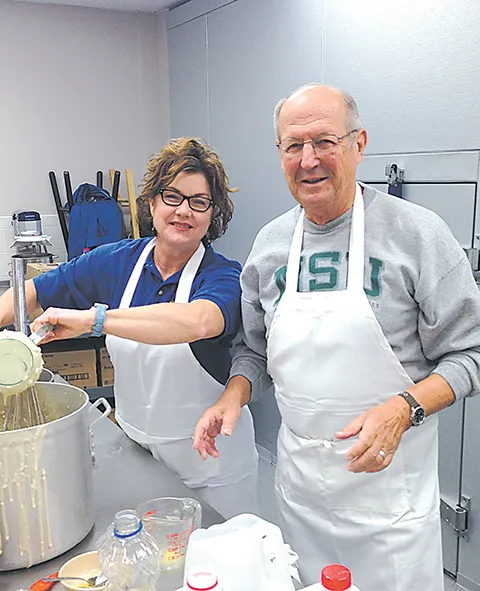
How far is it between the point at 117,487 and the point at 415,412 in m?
0.61

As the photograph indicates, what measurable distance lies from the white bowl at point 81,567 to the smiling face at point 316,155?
0.77 m

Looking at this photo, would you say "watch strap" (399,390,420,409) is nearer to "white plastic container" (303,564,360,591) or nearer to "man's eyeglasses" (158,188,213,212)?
"white plastic container" (303,564,360,591)

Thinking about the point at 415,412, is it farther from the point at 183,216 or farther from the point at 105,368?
the point at 105,368

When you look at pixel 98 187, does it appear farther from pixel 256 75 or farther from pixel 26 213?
pixel 256 75

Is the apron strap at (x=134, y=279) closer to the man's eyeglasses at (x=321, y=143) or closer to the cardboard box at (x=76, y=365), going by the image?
the man's eyeglasses at (x=321, y=143)

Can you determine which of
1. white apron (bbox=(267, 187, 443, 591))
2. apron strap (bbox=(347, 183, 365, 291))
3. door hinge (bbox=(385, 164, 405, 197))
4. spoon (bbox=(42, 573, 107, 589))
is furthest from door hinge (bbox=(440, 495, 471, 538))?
spoon (bbox=(42, 573, 107, 589))

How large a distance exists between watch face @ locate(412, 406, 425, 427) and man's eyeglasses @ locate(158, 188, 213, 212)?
28.2 inches

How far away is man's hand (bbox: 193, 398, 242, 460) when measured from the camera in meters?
1.35

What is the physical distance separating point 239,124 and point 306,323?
2.21 metres

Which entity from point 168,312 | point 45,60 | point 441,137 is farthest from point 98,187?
point 168,312

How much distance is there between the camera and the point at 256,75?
3.23 meters

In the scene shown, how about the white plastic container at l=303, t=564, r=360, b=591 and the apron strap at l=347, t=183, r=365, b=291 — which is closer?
the white plastic container at l=303, t=564, r=360, b=591

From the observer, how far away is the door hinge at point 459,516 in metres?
2.29

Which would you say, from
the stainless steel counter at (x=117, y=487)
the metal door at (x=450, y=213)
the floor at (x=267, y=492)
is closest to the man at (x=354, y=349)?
the stainless steel counter at (x=117, y=487)
